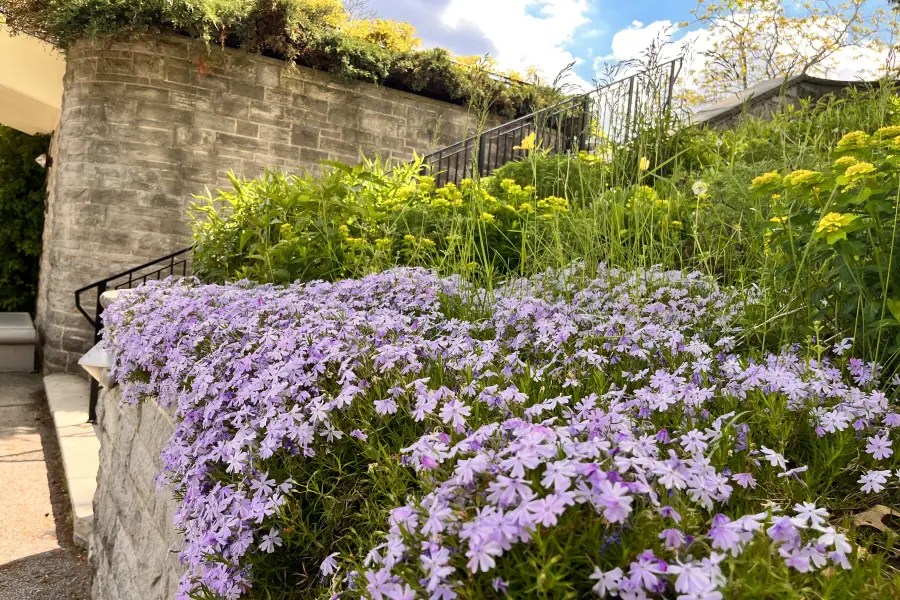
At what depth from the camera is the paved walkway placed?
3.65 meters

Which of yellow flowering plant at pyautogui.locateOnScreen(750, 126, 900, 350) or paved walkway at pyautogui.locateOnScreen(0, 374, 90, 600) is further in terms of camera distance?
paved walkway at pyautogui.locateOnScreen(0, 374, 90, 600)

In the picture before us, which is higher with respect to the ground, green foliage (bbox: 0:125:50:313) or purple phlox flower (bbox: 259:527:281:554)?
green foliage (bbox: 0:125:50:313)

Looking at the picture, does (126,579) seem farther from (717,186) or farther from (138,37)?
(138,37)

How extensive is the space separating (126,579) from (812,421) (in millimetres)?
2480

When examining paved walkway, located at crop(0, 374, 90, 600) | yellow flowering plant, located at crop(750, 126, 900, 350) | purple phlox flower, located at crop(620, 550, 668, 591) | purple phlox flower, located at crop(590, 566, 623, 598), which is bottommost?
paved walkway, located at crop(0, 374, 90, 600)

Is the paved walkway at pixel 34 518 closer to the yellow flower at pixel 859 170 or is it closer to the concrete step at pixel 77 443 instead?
the concrete step at pixel 77 443

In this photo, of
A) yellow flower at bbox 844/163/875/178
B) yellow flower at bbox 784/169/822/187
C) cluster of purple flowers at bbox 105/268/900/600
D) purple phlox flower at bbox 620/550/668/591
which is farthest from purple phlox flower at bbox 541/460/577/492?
yellow flower at bbox 784/169/822/187

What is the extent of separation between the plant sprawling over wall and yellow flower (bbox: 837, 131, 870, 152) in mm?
4332

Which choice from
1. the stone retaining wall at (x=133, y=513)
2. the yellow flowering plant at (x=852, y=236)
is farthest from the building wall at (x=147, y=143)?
the yellow flowering plant at (x=852, y=236)

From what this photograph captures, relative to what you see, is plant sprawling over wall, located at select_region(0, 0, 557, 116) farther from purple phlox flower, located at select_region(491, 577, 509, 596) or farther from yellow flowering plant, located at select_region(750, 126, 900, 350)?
purple phlox flower, located at select_region(491, 577, 509, 596)

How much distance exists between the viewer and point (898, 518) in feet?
3.82

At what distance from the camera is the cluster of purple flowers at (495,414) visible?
2.53 ft

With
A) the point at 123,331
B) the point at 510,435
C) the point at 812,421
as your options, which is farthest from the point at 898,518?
the point at 123,331

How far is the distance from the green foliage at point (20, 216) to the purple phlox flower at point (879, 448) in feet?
37.4
